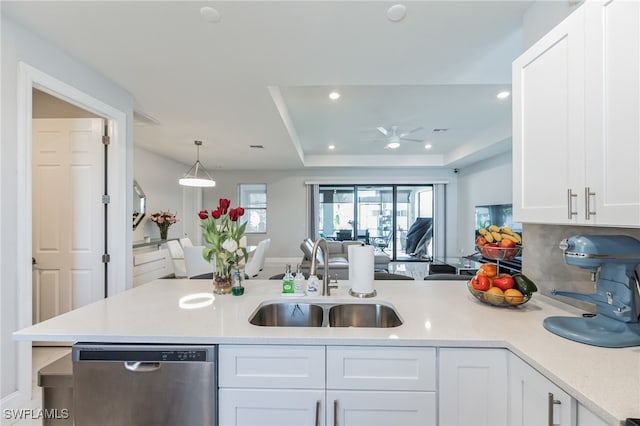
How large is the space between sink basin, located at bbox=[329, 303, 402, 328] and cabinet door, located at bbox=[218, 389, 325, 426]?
0.50 metres

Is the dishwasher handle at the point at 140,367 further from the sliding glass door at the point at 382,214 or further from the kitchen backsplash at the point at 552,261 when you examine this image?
the sliding glass door at the point at 382,214

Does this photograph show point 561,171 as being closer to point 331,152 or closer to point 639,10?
point 639,10

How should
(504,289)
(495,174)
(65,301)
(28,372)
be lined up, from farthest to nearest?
(495,174), (65,301), (28,372), (504,289)

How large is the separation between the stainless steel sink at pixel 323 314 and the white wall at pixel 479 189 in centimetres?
453

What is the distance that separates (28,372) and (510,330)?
2.86 meters

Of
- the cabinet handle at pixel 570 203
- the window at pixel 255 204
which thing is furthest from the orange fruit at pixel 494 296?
the window at pixel 255 204

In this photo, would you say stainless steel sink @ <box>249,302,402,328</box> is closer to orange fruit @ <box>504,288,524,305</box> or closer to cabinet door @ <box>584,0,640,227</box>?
orange fruit @ <box>504,288,524,305</box>

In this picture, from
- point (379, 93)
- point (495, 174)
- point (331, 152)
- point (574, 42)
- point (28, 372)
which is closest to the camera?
Result: point (574, 42)

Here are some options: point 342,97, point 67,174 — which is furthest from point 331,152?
point 67,174

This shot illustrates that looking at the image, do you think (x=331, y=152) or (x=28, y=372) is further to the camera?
(x=331, y=152)

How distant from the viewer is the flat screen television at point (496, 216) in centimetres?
471

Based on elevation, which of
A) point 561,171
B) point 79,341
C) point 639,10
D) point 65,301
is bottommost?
point 65,301

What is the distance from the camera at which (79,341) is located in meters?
1.17

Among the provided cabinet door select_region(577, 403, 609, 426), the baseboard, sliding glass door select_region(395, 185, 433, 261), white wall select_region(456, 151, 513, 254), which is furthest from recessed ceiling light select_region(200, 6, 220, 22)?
sliding glass door select_region(395, 185, 433, 261)
